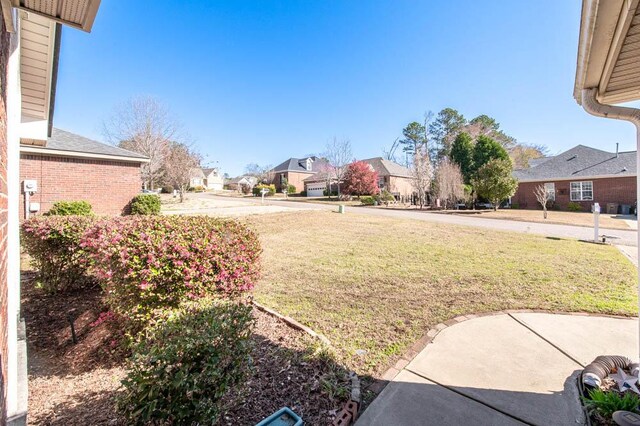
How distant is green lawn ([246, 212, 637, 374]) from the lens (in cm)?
376

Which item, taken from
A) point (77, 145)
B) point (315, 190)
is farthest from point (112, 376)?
point (315, 190)

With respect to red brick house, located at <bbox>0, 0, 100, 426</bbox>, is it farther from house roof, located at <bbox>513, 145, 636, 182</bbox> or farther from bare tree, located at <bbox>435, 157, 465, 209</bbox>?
house roof, located at <bbox>513, 145, 636, 182</bbox>

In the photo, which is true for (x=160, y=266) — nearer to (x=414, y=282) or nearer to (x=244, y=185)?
(x=414, y=282)

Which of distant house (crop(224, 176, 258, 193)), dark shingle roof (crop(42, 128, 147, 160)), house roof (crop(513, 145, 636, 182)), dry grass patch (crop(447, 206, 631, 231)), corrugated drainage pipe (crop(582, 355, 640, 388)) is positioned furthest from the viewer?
distant house (crop(224, 176, 258, 193))

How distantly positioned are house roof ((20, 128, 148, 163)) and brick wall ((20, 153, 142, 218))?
1.39 feet

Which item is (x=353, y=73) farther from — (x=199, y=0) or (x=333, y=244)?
(x=333, y=244)

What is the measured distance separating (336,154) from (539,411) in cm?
3565

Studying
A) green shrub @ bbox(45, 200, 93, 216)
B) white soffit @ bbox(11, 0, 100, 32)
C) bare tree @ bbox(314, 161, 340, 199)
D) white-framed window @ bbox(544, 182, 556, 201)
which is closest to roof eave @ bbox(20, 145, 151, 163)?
green shrub @ bbox(45, 200, 93, 216)

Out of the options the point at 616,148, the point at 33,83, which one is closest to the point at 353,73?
the point at 33,83

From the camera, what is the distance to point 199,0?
28.3ft

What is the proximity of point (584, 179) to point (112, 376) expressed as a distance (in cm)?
3189

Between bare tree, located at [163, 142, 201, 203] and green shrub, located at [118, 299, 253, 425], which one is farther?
bare tree, located at [163, 142, 201, 203]

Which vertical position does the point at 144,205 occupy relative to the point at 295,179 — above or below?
below

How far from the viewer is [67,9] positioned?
6.00 feet
